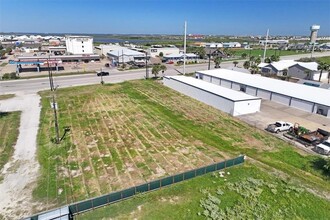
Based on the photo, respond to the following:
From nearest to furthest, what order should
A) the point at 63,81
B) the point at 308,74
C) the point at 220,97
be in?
the point at 220,97 → the point at 63,81 → the point at 308,74

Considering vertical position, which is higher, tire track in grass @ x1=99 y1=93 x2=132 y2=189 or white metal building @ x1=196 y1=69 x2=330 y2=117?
white metal building @ x1=196 y1=69 x2=330 y2=117

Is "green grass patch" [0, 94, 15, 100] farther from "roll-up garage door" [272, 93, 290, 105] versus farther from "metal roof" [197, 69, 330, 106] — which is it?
"roll-up garage door" [272, 93, 290, 105]

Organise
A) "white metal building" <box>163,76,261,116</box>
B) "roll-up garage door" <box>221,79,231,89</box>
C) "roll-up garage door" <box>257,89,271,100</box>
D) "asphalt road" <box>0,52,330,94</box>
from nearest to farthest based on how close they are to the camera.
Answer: "white metal building" <box>163,76,261,116</box>
"roll-up garage door" <box>257,89,271,100</box>
"asphalt road" <box>0,52,330,94</box>
"roll-up garage door" <box>221,79,231,89</box>

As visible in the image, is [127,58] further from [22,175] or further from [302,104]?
[22,175]

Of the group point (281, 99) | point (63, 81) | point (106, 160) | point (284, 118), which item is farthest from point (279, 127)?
point (63, 81)

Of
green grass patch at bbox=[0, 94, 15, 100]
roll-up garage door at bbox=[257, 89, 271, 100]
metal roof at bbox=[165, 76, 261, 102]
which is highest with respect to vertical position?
metal roof at bbox=[165, 76, 261, 102]

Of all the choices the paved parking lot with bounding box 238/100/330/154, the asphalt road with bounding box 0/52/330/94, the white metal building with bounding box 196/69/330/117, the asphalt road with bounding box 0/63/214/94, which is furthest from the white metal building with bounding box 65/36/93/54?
the paved parking lot with bounding box 238/100/330/154

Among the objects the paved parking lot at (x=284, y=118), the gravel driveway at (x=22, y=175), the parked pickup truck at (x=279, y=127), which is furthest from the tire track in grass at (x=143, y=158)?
the parked pickup truck at (x=279, y=127)
